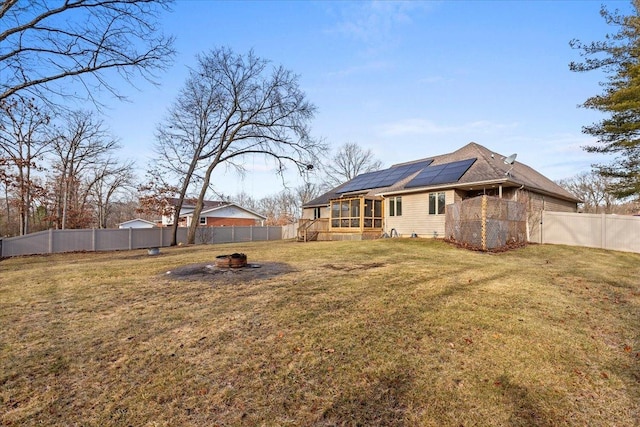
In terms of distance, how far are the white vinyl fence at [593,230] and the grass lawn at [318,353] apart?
30.9 ft

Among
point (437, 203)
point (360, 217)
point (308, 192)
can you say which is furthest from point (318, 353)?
point (308, 192)

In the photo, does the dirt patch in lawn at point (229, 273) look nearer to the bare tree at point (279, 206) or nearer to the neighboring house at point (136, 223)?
the neighboring house at point (136, 223)

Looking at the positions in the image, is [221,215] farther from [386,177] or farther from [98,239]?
[386,177]

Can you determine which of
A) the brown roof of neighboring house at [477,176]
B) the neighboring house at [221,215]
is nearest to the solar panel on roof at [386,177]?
the brown roof of neighboring house at [477,176]

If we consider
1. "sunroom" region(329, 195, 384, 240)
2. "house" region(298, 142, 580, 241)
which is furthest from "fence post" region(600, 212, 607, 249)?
"sunroom" region(329, 195, 384, 240)

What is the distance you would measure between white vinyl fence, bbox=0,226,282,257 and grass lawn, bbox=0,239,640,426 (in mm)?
12524

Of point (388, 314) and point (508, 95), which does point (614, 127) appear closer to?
point (508, 95)

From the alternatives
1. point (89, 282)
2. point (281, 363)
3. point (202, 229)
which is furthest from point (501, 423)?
point (202, 229)

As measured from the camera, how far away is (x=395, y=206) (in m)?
18.3

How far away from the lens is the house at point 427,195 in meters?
15.0

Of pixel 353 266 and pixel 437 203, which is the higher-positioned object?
pixel 437 203

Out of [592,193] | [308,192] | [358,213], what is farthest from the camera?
[308,192]

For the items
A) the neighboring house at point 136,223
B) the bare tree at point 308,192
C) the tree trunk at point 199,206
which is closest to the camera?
the tree trunk at point 199,206

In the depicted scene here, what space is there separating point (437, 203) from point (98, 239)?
65.6ft
